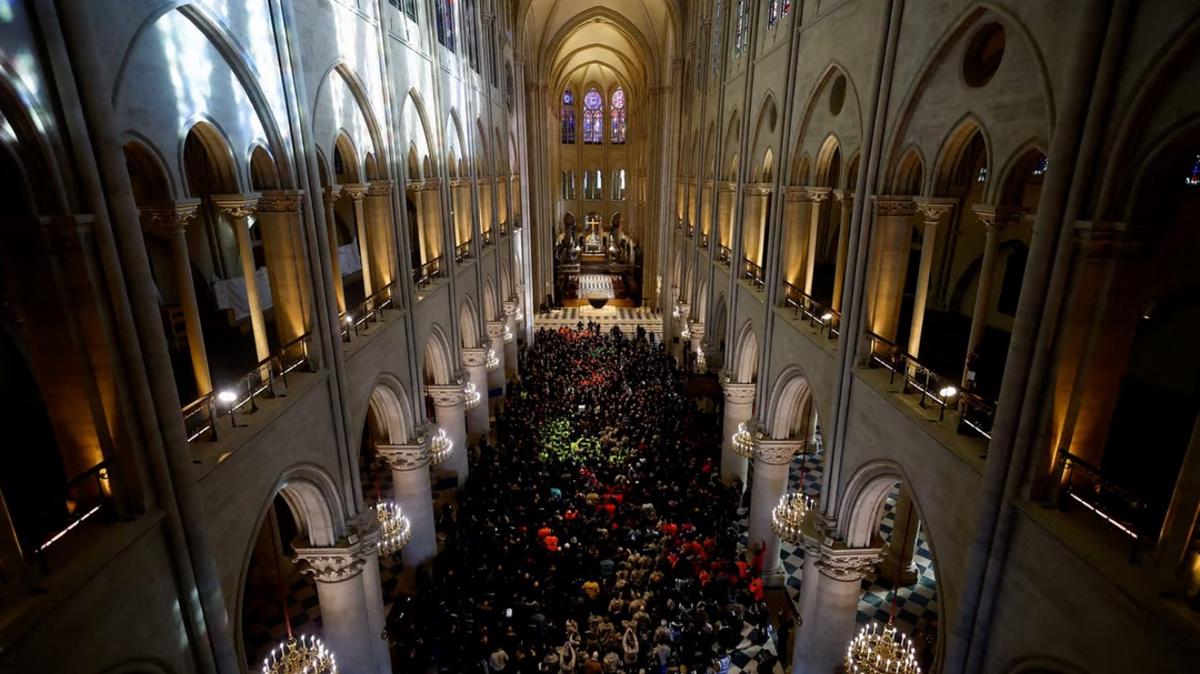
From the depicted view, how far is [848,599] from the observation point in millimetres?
9773

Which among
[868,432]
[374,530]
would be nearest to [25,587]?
[374,530]

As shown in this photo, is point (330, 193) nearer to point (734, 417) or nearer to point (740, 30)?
point (734, 417)

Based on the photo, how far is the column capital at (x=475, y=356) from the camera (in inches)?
720

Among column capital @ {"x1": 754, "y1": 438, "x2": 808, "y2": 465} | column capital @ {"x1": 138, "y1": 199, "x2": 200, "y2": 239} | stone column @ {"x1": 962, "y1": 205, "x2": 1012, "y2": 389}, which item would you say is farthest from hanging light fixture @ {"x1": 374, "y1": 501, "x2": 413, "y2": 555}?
stone column @ {"x1": 962, "y1": 205, "x2": 1012, "y2": 389}

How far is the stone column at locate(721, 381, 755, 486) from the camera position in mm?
15854

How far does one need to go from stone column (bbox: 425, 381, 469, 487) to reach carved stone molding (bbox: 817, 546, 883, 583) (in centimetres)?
960

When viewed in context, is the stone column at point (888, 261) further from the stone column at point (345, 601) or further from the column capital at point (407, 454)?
the column capital at point (407, 454)

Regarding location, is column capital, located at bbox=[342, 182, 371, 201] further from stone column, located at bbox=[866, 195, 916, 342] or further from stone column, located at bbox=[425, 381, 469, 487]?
stone column, located at bbox=[866, 195, 916, 342]

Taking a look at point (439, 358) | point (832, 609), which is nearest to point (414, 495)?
point (439, 358)

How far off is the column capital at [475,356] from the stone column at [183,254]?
11.4 metres

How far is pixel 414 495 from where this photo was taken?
1298 centimetres

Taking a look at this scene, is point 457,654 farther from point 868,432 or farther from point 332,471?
point 868,432

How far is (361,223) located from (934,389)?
931 cm

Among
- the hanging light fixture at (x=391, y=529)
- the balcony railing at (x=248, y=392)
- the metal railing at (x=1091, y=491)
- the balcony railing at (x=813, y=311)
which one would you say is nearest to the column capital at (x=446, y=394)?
the hanging light fixture at (x=391, y=529)
